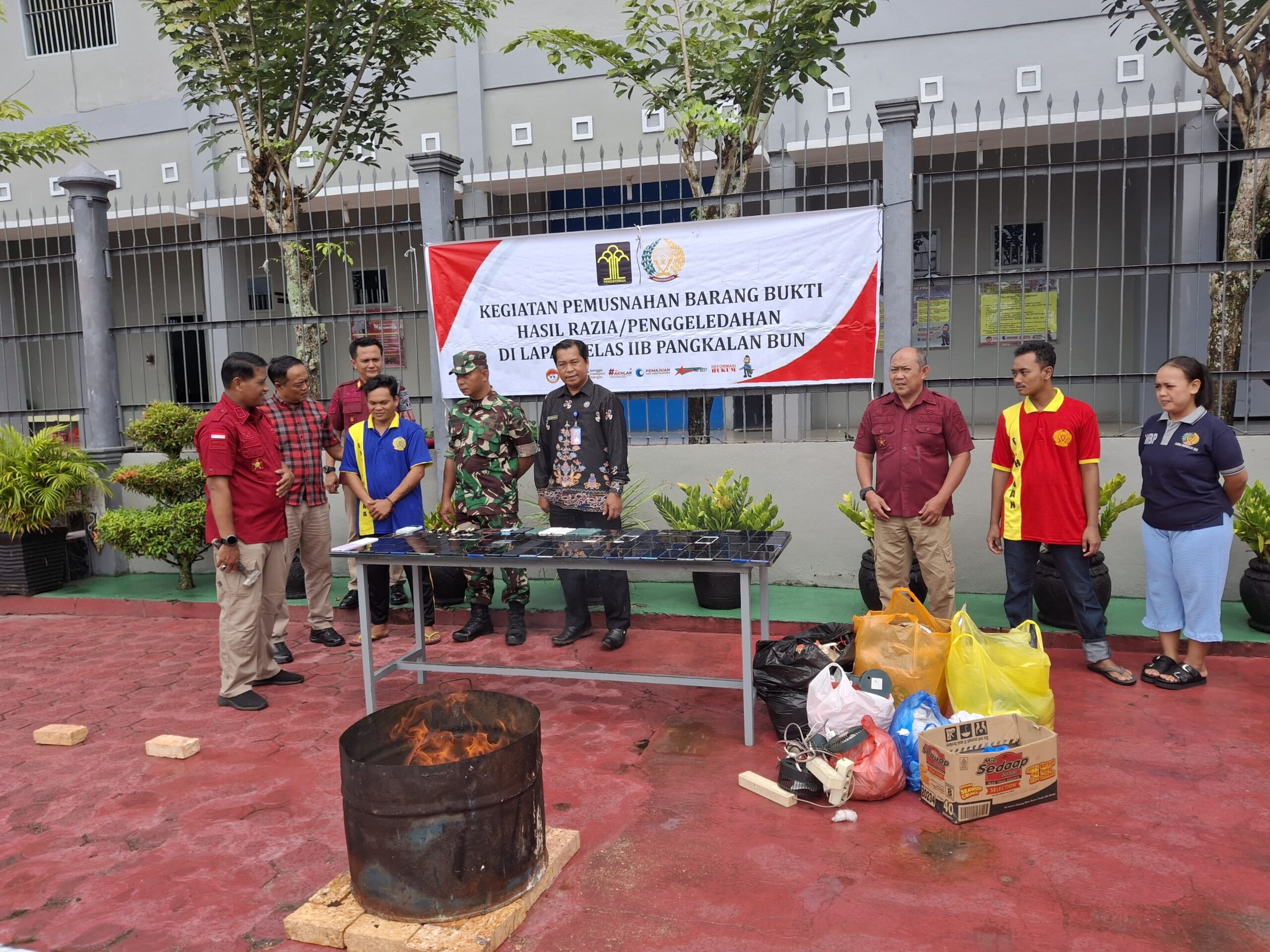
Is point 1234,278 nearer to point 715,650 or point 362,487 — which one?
point 715,650

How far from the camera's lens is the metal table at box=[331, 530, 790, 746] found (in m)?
4.23

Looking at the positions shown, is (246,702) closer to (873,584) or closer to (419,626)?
(419,626)

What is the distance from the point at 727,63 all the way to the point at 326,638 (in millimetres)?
5311

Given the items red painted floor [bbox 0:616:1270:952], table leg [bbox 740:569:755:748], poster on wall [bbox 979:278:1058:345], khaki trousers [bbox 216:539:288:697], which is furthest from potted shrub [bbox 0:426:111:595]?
poster on wall [bbox 979:278:1058:345]

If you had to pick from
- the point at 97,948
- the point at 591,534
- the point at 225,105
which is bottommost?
the point at 97,948

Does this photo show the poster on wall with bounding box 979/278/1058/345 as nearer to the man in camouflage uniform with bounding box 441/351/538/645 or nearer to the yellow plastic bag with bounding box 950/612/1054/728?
the yellow plastic bag with bounding box 950/612/1054/728

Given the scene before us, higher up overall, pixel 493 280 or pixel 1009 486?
pixel 493 280

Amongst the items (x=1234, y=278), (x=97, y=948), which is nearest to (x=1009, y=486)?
(x=1234, y=278)

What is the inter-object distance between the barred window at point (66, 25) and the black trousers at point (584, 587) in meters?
11.6

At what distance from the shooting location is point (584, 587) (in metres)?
6.07

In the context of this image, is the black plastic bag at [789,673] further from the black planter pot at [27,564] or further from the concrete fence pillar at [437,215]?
the black planter pot at [27,564]

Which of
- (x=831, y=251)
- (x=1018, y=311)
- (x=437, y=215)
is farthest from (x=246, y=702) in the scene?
(x=1018, y=311)

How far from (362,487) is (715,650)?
8.30 feet

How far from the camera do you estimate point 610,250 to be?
686 centimetres
